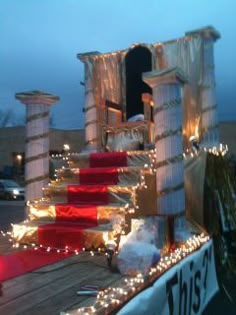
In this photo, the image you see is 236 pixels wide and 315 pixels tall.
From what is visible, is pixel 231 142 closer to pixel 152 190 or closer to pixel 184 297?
pixel 152 190

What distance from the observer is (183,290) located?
285cm

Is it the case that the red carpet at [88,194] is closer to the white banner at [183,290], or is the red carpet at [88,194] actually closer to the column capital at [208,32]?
the white banner at [183,290]

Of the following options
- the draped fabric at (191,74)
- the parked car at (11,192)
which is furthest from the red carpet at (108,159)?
the parked car at (11,192)

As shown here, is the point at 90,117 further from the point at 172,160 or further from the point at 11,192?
the point at 11,192

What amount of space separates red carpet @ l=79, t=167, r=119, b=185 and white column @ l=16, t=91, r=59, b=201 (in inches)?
25.1

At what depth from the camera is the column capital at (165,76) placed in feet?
16.1

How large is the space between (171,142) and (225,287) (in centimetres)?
181

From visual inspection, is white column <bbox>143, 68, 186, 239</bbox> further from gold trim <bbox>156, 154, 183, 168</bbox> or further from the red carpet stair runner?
the red carpet stair runner

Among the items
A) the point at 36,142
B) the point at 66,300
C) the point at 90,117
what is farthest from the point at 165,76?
the point at 66,300

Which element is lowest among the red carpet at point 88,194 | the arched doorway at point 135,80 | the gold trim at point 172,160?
the red carpet at point 88,194

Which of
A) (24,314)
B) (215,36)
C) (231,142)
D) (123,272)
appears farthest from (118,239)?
(231,142)

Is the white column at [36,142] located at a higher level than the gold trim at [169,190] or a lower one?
higher

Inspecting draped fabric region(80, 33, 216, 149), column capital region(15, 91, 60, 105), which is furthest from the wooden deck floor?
draped fabric region(80, 33, 216, 149)

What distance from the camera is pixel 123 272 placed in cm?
354
